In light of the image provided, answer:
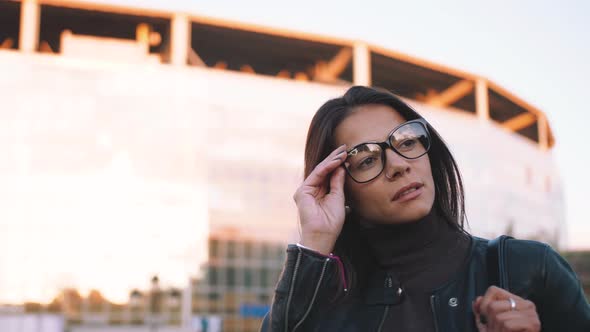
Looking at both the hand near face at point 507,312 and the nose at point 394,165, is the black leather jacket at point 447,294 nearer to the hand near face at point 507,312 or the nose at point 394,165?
the hand near face at point 507,312

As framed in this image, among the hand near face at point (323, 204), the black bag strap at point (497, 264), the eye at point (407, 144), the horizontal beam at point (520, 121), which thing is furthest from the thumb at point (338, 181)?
the horizontal beam at point (520, 121)

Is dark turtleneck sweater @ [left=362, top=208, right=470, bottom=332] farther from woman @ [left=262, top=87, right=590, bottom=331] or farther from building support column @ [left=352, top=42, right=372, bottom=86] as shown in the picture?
building support column @ [left=352, top=42, right=372, bottom=86]

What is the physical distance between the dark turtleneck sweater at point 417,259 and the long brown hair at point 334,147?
0.14 meters

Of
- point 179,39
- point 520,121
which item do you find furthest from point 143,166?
point 520,121

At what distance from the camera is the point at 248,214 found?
3803 cm

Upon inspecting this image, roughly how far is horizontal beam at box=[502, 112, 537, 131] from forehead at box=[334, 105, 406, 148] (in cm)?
5430

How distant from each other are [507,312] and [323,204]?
0.80m

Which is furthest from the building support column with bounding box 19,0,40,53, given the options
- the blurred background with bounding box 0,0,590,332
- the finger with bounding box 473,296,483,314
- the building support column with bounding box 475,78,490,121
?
the finger with bounding box 473,296,483,314

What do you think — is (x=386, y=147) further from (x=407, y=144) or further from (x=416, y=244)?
(x=416, y=244)

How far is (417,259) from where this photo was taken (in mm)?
1971

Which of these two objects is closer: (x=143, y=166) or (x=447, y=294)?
(x=447, y=294)

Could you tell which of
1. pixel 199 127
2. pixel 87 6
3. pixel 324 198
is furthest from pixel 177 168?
pixel 324 198

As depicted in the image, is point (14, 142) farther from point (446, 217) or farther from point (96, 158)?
point (446, 217)

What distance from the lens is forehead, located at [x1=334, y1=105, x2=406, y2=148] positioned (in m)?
2.18
